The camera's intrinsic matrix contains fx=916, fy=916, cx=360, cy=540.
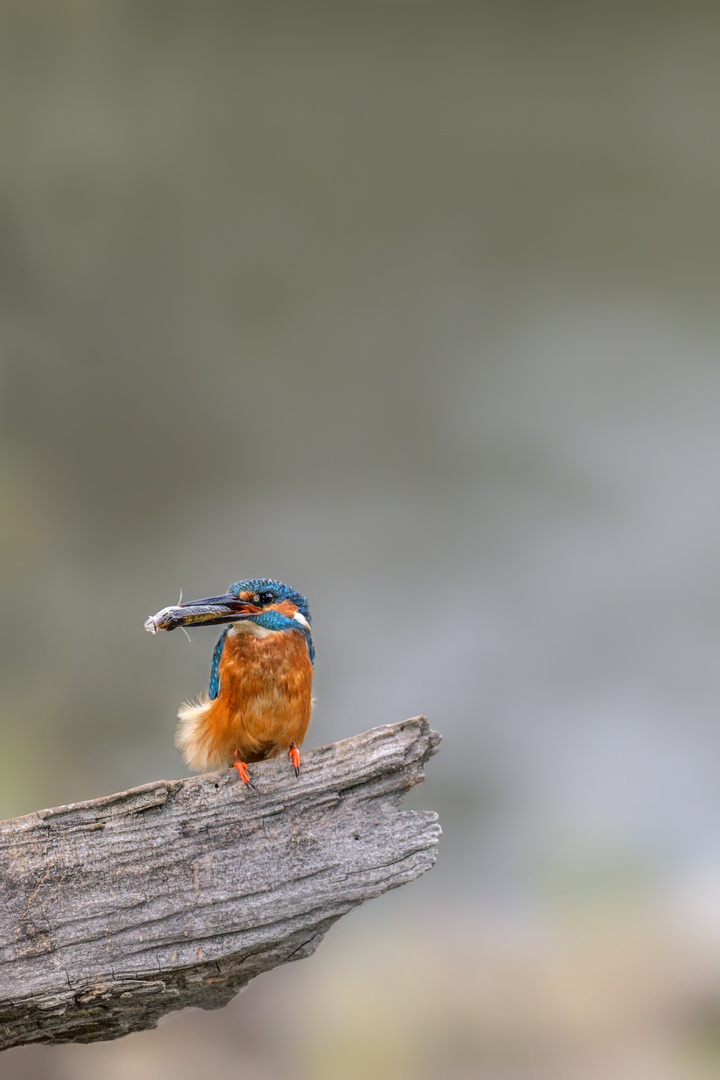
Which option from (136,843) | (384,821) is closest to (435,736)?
(384,821)

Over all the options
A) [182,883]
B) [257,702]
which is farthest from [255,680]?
[182,883]

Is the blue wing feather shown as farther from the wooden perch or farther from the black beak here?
the wooden perch

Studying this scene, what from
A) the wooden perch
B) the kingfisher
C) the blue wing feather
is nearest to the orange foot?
the wooden perch

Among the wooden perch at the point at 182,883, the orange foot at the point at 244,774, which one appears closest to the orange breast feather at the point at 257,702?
the orange foot at the point at 244,774

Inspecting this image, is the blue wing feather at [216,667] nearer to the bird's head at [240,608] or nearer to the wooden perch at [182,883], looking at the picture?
the bird's head at [240,608]

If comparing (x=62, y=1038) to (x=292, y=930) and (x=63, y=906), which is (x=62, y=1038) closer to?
(x=63, y=906)

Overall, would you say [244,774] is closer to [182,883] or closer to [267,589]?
[182,883]
